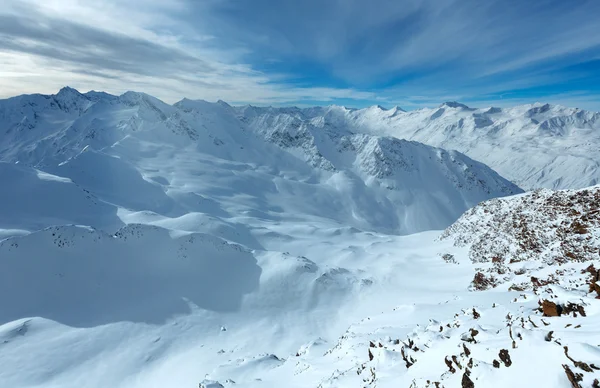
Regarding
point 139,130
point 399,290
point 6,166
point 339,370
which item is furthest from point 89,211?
point 139,130

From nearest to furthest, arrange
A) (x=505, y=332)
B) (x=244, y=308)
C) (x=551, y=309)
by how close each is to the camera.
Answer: (x=505, y=332)
(x=551, y=309)
(x=244, y=308)

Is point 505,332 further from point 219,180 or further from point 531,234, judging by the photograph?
point 219,180

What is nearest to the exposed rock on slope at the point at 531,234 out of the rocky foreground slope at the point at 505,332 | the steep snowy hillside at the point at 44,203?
the rocky foreground slope at the point at 505,332

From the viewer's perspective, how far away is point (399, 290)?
34594 mm

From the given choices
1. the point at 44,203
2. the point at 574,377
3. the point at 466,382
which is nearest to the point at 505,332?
the point at 466,382

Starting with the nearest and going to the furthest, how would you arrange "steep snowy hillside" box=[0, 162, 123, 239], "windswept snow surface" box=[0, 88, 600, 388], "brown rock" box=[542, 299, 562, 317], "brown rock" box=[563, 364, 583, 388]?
1. "brown rock" box=[563, 364, 583, 388]
2. "brown rock" box=[542, 299, 562, 317]
3. "windswept snow surface" box=[0, 88, 600, 388]
4. "steep snowy hillside" box=[0, 162, 123, 239]

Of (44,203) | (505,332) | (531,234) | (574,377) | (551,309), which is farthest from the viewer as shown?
(44,203)

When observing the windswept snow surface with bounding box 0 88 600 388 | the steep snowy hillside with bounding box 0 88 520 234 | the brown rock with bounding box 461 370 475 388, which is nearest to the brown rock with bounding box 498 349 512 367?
the windswept snow surface with bounding box 0 88 600 388

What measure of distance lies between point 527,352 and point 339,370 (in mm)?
8499

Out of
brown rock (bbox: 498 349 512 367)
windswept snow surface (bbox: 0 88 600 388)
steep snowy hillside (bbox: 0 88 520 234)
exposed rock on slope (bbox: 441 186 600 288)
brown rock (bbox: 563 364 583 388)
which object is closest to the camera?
brown rock (bbox: 563 364 583 388)

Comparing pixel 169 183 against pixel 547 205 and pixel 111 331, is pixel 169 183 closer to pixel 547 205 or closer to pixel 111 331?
pixel 111 331

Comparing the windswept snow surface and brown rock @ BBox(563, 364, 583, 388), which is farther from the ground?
brown rock @ BBox(563, 364, 583, 388)

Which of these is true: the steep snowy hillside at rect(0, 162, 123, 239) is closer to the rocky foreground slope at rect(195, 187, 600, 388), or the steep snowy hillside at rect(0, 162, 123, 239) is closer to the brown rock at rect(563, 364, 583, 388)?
the rocky foreground slope at rect(195, 187, 600, 388)

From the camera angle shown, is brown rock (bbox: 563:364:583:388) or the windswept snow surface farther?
the windswept snow surface
